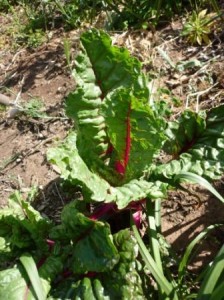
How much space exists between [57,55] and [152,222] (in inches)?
63.7

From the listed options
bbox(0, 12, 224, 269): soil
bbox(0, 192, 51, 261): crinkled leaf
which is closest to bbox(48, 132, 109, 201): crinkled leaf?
bbox(0, 192, 51, 261): crinkled leaf

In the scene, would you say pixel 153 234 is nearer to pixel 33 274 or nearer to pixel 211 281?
pixel 211 281

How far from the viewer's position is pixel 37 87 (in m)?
3.06

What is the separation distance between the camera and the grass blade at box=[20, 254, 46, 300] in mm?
1782

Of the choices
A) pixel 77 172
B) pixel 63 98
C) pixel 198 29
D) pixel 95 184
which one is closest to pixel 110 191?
pixel 95 184

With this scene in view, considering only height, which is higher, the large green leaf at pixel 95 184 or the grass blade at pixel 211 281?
the large green leaf at pixel 95 184

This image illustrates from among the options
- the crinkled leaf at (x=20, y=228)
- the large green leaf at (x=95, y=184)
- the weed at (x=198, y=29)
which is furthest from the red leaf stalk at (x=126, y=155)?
the weed at (x=198, y=29)

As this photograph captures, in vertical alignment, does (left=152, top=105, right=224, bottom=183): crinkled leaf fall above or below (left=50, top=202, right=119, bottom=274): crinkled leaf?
above

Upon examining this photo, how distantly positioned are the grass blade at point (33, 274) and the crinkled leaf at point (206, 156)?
58 centimetres

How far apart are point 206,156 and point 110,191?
0.42m

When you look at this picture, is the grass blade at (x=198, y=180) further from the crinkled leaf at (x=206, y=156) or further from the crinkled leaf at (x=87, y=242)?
the crinkled leaf at (x=87, y=242)

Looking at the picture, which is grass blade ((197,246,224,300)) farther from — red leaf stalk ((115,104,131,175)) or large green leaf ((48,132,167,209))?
red leaf stalk ((115,104,131,175))

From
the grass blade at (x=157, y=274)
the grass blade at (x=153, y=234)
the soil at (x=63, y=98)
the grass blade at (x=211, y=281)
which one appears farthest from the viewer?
the soil at (x=63, y=98)

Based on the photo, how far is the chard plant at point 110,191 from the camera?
1.80 m
